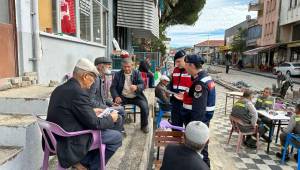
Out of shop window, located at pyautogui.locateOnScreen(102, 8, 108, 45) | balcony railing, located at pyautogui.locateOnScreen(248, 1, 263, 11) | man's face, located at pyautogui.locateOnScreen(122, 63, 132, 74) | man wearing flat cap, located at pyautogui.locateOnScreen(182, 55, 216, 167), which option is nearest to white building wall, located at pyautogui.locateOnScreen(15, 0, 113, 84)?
man's face, located at pyautogui.locateOnScreen(122, 63, 132, 74)

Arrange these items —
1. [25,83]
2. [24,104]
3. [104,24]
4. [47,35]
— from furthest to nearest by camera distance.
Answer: [104,24] → [47,35] → [25,83] → [24,104]

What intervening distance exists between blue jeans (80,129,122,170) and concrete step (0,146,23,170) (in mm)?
602

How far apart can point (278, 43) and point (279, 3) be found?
5.27 metres

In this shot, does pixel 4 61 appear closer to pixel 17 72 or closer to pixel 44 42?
pixel 17 72

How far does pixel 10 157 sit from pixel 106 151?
919 millimetres

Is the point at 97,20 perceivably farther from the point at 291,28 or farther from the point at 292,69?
the point at 291,28

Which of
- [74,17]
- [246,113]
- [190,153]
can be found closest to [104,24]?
[74,17]

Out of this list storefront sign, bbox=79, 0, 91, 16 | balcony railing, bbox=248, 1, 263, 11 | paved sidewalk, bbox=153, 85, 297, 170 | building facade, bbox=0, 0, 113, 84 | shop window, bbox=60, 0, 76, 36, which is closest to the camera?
building facade, bbox=0, 0, 113, 84

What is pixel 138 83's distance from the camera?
537 cm

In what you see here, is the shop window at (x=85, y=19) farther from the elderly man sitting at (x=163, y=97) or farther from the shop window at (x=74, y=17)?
the elderly man sitting at (x=163, y=97)

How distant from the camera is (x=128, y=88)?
5.33 m

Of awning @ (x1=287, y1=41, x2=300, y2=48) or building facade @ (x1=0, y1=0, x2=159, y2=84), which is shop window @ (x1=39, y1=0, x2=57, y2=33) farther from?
awning @ (x1=287, y1=41, x2=300, y2=48)

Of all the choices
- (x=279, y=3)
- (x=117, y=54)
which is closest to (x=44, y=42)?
(x=117, y=54)

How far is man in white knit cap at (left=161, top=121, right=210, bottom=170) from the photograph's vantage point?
8.54ft
